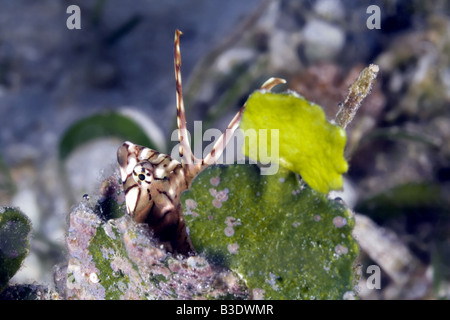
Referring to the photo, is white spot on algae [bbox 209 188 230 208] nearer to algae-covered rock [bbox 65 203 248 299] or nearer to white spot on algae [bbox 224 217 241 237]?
white spot on algae [bbox 224 217 241 237]

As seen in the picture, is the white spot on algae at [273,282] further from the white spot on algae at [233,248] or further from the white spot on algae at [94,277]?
the white spot on algae at [94,277]

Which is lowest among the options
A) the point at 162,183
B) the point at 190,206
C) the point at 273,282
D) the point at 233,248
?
the point at 273,282

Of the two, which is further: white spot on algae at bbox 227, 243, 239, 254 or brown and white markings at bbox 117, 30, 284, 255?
brown and white markings at bbox 117, 30, 284, 255

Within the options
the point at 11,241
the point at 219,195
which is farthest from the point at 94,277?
the point at 219,195

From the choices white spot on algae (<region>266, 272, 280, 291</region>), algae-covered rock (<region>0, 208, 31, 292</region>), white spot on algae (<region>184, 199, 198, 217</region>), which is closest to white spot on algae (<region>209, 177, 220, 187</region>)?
white spot on algae (<region>184, 199, 198, 217</region>)

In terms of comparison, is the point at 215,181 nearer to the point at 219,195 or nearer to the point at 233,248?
the point at 219,195

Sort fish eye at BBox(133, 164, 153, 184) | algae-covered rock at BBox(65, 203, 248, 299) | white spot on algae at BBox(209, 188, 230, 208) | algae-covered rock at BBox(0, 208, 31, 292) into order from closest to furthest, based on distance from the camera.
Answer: algae-covered rock at BBox(65, 203, 248, 299), white spot on algae at BBox(209, 188, 230, 208), algae-covered rock at BBox(0, 208, 31, 292), fish eye at BBox(133, 164, 153, 184)

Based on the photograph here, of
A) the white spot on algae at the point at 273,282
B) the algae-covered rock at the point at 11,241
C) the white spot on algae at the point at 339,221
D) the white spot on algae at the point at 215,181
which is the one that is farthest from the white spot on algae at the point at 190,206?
the algae-covered rock at the point at 11,241

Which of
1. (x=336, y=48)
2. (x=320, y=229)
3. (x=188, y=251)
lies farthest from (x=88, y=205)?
(x=336, y=48)
